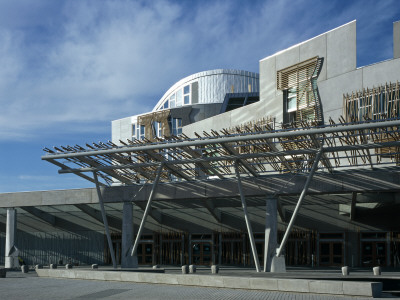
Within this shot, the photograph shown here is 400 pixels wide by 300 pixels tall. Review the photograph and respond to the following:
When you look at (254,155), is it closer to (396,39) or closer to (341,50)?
(341,50)

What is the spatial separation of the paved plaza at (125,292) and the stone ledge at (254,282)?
11.4 inches

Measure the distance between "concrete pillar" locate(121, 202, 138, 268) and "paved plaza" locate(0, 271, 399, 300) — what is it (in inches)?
409

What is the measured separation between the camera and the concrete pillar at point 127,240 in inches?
1323

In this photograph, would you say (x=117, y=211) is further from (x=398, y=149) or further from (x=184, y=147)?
(x=398, y=149)

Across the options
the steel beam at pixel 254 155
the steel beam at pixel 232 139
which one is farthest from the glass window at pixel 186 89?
the steel beam at pixel 232 139

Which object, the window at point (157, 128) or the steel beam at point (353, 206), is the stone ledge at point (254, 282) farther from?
the window at point (157, 128)

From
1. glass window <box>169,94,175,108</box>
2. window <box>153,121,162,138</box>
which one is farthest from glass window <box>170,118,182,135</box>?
glass window <box>169,94,175,108</box>

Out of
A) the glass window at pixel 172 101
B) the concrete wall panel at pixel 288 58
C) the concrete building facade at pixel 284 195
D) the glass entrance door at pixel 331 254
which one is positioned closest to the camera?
the concrete building facade at pixel 284 195

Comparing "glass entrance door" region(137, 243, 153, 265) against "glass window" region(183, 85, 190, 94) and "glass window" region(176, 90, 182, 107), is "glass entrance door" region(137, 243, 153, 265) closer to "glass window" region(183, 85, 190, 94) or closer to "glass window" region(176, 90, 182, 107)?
"glass window" region(176, 90, 182, 107)

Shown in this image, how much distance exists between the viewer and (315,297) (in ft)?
54.1

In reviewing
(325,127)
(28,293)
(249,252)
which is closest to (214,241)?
(249,252)

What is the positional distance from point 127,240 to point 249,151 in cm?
1001

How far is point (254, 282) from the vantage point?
1895 cm

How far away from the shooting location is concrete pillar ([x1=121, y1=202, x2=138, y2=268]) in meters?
33.6
